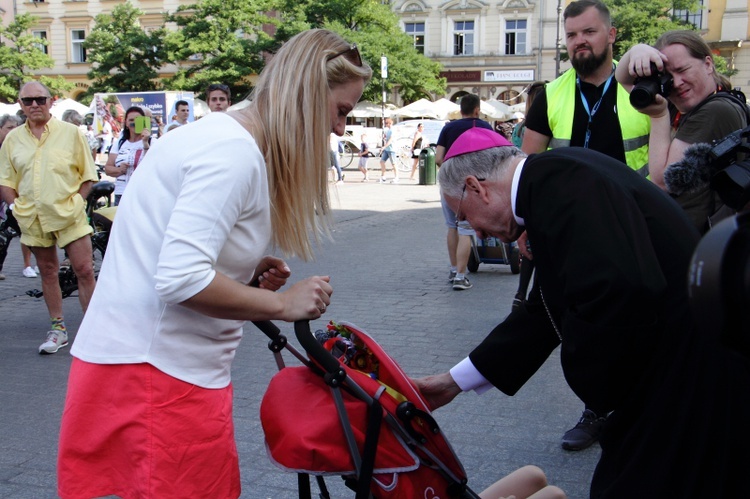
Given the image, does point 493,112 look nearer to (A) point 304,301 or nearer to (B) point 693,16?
(B) point 693,16

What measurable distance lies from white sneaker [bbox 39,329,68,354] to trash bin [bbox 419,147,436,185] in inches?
677

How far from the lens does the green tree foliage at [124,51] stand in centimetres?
4881

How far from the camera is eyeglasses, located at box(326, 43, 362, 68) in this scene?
7.50 feet

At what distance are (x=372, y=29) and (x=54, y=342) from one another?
42.6 metres

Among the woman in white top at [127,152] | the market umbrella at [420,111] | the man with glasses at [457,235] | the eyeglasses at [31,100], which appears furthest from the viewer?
the market umbrella at [420,111]

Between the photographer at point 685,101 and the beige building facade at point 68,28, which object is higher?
the beige building facade at point 68,28

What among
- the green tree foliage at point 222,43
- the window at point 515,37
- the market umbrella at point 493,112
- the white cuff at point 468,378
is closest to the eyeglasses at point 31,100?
the white cuff at point 468,378

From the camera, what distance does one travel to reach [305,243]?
7.95 feet

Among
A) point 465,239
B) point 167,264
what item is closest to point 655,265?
point 167,264

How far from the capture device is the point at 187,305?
6.79 feet

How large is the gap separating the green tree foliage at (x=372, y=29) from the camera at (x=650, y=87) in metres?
41.3

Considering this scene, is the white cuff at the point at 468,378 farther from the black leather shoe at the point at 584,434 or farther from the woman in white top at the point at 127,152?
the woman in white top at the point at 127,152

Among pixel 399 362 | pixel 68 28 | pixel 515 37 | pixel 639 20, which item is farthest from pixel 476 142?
pixel 68 28

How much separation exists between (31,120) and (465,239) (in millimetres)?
4227
